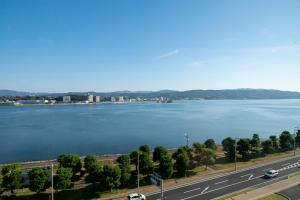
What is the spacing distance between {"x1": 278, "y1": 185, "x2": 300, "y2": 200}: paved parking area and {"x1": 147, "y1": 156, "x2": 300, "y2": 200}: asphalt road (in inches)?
107

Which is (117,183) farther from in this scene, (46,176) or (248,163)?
(248,163)

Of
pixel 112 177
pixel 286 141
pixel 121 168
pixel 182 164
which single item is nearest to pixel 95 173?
pixel 112 177

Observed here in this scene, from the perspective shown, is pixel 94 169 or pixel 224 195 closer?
pixel 224 195

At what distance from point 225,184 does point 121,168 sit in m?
12.2

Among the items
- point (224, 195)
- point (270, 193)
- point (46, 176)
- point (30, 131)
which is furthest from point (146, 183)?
point (30, 131)

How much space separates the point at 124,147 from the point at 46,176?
40.9 m

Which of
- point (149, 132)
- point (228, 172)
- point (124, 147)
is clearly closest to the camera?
point (228, 172)

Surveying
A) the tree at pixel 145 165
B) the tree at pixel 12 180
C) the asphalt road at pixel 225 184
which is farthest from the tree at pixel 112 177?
the tree at pixel 12 180

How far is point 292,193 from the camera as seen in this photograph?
2512cm

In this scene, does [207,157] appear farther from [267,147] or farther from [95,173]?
[95,173]

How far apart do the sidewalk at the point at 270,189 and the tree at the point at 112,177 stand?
12.2 meters

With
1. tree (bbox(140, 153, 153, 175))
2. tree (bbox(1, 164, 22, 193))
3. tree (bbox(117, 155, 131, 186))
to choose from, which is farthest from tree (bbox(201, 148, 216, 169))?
tree (bbox(1, 164, 22, 193))

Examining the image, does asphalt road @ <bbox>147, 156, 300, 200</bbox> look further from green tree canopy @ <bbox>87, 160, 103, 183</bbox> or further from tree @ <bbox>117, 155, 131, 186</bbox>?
green tree canopy @ <bbox>87, 160, 103, 183</bbox>

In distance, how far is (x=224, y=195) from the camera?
2519 centimetres
